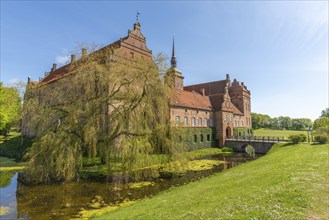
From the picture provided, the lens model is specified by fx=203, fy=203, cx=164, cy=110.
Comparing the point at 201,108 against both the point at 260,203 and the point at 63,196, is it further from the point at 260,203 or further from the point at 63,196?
the point at 260,203

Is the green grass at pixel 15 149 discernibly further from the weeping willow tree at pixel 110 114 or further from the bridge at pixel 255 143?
the bridge at pixel 255 143

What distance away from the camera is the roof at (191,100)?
87.9ft

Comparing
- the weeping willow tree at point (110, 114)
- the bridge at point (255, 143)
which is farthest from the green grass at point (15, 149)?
the bridge at point (255, 143)

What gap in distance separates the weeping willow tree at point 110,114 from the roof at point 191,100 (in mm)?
12346

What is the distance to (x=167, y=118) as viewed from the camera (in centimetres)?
1419

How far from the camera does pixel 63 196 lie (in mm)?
10203

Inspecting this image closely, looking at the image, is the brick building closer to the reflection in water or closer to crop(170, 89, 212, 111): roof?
crop(170, 89, 212, 111): roof

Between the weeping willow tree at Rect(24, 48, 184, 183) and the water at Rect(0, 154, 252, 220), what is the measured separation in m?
1.07

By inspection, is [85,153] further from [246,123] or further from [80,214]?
[246,123]

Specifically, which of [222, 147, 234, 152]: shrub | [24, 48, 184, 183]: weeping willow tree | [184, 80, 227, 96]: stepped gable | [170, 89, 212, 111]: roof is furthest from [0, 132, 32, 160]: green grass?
[184, 80, 227, 96]: stepped gable

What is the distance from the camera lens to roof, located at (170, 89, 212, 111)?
26.8 meters

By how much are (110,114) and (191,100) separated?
17569mm

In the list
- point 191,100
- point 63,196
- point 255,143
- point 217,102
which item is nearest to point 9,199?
point 63,196

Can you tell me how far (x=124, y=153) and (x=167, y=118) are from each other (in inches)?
152
